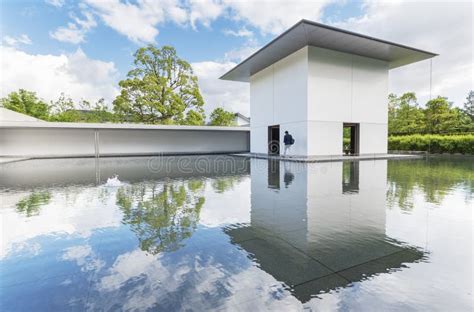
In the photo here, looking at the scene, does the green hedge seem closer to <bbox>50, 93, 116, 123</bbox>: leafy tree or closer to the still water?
the still water

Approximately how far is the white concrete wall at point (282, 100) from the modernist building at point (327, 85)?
0.17ft

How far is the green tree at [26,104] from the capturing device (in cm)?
2748

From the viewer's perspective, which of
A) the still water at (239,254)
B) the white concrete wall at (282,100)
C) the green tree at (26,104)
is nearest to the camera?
the still water at (239,254)

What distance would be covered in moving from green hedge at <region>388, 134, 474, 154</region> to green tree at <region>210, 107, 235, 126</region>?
17803mm

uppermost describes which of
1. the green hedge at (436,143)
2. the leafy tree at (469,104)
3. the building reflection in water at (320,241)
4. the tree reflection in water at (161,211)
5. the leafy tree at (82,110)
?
the leafy tree at (469,104)

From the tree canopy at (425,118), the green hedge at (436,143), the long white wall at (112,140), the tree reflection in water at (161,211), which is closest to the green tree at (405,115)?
the tree canopy at (425,118)

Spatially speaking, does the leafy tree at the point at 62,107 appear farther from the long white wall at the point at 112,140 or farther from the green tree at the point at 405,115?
the green tree at the point at 405,115

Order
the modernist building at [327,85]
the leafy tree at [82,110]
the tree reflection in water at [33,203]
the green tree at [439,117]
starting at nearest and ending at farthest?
the tree reflection in water at [33,203]
the modernist building at [327,85]
the green tree at [439,117]
the leafy tree at [82,110]

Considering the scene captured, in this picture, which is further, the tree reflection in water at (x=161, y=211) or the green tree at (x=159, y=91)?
the green tree at (x=159, y=91)

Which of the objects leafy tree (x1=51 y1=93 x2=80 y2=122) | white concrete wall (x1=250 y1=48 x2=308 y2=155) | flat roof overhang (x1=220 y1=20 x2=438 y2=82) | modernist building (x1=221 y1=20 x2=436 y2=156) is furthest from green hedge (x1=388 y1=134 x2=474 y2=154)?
leafy tree (x1=51 y1=93 x2=80 y2=122)

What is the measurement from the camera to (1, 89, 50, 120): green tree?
2748 centimetres

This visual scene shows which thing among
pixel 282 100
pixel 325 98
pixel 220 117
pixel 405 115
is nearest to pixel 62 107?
pixel 220 117

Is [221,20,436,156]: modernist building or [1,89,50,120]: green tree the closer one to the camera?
[221,20,436,156]: modernist building

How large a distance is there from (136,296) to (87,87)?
32.9 m
